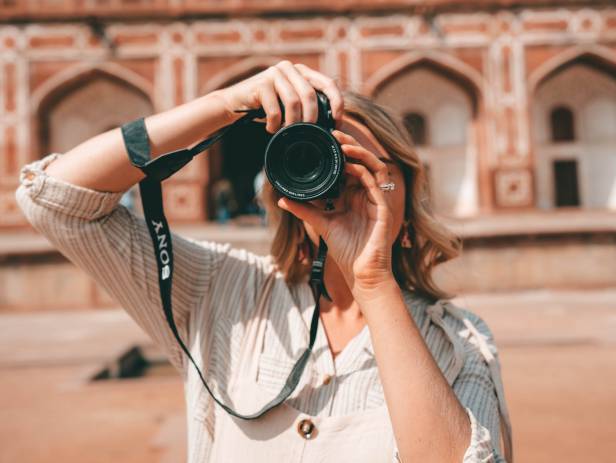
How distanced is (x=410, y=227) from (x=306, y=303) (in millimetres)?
240

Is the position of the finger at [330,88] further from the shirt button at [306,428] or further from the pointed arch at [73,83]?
the pointed arch at [73,83]

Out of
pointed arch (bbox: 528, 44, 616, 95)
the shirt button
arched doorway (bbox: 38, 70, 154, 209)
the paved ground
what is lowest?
the paved ground

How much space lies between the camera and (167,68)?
10.9m

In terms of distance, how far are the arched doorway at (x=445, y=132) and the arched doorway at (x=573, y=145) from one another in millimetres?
1845

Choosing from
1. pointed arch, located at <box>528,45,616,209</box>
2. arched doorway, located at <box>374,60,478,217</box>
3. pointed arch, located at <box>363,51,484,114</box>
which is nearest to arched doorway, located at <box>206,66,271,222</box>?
pointed arch, located at <box>363,51,484,114</box>

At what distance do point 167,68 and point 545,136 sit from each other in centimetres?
885

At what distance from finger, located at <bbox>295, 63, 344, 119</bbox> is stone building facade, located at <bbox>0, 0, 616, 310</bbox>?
10.1m

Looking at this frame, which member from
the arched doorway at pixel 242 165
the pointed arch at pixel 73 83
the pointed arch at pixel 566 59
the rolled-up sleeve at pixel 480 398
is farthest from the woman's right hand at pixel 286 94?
the pointed arch at pixel 566 59

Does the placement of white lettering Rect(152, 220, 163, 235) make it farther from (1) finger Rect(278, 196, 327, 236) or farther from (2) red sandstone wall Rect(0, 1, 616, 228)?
(2) red sandstone wall Rect(0, 1, 616, 228)

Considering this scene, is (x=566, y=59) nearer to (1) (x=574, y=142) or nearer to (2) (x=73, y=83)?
(1) (x=574, y=142)

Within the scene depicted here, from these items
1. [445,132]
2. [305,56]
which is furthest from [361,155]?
[445,132]

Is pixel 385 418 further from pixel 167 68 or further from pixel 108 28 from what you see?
pixel 108 28

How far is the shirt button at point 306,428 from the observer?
2.45 ft

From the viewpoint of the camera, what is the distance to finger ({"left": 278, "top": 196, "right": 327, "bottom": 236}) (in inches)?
32.4
